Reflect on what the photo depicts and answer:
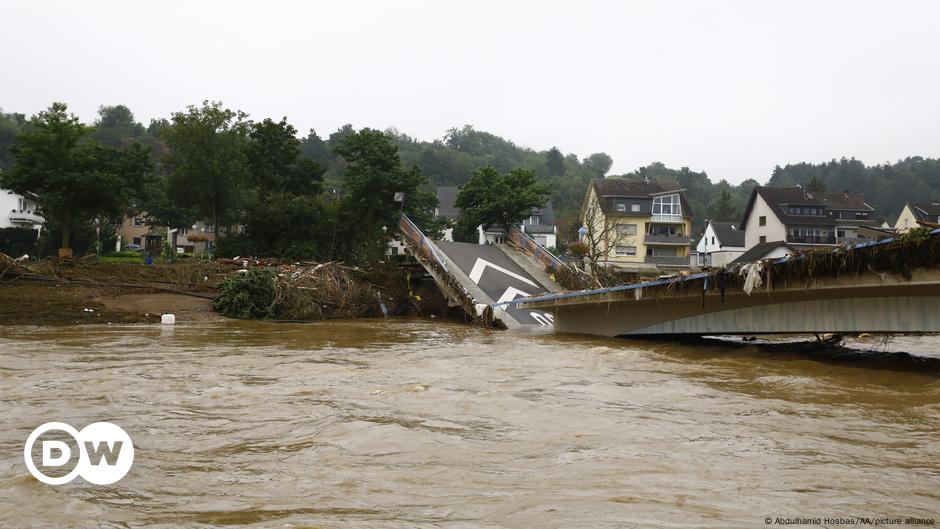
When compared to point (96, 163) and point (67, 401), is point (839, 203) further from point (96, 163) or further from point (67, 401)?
point (67, 401)

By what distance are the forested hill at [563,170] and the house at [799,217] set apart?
19.3 m

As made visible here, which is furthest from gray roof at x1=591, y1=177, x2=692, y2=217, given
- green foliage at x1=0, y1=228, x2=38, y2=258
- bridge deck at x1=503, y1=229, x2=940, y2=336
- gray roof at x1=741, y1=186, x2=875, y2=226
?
bridge deck at x1=503, y1=229, x2=940, y2=336

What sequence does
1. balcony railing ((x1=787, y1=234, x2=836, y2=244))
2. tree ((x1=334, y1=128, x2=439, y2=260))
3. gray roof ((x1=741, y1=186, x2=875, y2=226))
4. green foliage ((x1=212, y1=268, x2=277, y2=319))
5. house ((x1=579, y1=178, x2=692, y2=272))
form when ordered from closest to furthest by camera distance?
green foliage ((x1=212, y1=268, x2=277, y2=319)) → tree ((x1=334, y1=128, x2=439, y2=260)) → balcony railing ((x1=787, y1=234, x2=836, y2=244)) → gray roof ((x1=741, y1=186, x2=875, y2=226)) → house ((x1=579, y1=178, x2=692, y2=272))

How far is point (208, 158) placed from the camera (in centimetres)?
3547

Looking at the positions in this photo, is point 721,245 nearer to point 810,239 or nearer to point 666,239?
point 810,239

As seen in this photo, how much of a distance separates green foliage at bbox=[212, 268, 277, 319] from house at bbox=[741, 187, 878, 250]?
175ft

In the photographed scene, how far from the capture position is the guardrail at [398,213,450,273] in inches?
1081

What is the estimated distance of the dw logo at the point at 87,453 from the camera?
4.44 meters

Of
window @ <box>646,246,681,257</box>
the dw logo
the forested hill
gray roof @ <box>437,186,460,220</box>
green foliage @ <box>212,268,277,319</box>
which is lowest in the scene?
the dw logo

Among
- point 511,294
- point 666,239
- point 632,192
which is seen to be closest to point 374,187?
point 511,294

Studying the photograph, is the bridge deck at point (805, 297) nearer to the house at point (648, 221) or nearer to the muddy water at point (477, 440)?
the muddy water at point (477, 440)

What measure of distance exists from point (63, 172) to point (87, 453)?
29981mm

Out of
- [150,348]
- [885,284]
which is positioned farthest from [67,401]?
[885,284]

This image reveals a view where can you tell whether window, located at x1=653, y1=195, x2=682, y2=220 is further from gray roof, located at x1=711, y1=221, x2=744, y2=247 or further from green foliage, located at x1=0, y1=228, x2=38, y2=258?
green foliage, located at x1=0, y1=228, x2=38, y2=258
